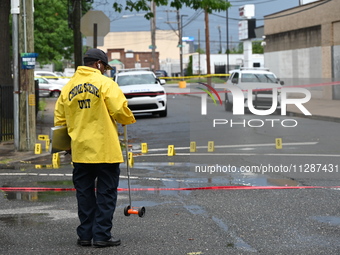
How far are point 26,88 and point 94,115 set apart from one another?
31.2ft

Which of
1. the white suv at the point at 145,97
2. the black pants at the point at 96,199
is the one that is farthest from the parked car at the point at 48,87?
the black pants at the point at 96,199

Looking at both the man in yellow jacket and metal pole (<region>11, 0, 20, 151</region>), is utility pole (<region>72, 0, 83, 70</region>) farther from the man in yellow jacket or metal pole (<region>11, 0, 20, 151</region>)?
the man in yellow jacket

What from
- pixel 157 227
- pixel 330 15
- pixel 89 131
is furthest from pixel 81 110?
pixel 330 15

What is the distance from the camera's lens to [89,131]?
21.5 ft

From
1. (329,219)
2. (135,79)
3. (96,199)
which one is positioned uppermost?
(135,79)

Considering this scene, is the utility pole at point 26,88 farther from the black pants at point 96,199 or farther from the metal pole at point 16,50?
the black pants at point 96,199

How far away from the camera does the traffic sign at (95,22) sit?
17.9 meters

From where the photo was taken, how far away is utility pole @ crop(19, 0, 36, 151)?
1549 centimetres

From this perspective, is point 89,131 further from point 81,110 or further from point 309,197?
point 309,197

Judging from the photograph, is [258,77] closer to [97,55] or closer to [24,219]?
[24,219]

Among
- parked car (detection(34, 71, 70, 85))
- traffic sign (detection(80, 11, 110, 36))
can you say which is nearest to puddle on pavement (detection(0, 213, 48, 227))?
traffic sign (detection(80, 11, 110, 36))

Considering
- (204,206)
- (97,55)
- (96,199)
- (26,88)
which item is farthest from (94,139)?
(26,88)

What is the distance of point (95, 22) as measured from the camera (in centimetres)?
1797

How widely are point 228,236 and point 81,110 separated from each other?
1.86m
